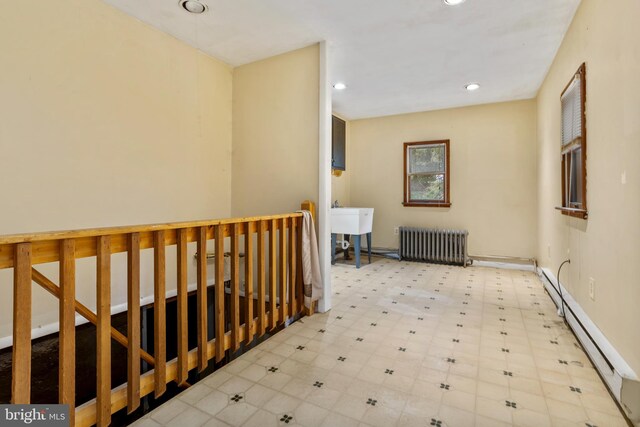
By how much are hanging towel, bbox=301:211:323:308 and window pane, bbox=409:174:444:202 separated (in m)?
3.16

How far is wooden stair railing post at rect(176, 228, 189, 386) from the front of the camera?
1709 millimetres

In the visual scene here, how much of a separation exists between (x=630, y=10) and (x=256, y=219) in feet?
7.72

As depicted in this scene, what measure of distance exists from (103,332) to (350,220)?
362 centimetres

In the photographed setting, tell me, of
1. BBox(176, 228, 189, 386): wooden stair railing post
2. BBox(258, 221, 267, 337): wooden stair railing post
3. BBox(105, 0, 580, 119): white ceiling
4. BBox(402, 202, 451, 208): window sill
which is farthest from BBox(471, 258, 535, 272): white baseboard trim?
BBox(176, 228, 189, 386): wooden stair railing post

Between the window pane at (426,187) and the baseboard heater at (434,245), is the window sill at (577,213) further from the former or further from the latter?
the window pane at (426,187)

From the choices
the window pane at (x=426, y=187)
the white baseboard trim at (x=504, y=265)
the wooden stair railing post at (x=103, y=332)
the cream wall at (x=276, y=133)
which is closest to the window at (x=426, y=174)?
the window pane at (x=426, y=187)

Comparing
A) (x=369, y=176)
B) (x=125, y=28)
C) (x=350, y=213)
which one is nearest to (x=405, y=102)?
(x=369, y=176)

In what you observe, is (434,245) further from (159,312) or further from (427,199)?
(159,312)

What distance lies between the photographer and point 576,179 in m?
2.57

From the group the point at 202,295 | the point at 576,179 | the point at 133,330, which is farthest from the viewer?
the point at 576,179

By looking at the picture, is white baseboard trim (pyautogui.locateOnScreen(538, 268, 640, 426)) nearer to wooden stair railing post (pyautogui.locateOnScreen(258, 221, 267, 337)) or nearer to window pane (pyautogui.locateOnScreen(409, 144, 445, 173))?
wooden stair railing post (pyautogui.locateOnScreen(258, 221, 267, 337))

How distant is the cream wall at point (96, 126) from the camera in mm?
2098

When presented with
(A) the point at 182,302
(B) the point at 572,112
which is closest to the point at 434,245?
(B) the point at 572,112

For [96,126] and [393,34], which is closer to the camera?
[96,126]
